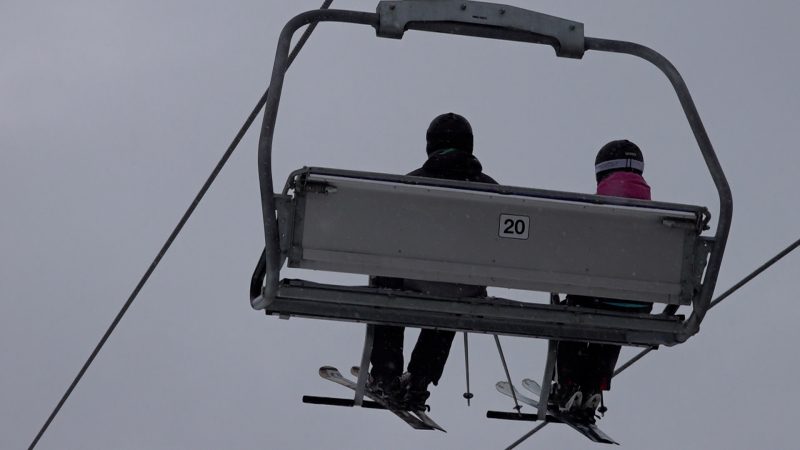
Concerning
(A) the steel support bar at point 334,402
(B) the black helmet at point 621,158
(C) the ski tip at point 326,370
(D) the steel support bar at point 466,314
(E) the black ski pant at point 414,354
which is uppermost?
(B) the black helmet at point 621,158

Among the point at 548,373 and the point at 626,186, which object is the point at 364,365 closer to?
the point at 548,373

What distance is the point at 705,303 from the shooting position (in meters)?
5.37

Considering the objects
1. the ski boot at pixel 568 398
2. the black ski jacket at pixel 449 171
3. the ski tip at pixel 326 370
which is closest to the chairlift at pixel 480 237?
the black ski jacket at pixel 449 171

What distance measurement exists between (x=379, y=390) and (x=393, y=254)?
151 centimetres

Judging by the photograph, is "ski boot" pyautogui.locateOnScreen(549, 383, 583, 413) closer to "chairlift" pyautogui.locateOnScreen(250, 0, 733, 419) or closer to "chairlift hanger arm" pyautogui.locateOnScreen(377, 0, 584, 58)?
"chairlift" pyautogui.locateOnScreen(250, 0, 733, 419)

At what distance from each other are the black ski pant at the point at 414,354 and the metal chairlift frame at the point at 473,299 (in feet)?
3.19

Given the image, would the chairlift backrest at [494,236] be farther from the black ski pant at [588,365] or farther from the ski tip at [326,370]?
the ski tip at [326,370]

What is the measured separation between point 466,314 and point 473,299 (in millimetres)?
61

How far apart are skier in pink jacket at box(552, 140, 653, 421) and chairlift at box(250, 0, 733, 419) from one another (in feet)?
2.77

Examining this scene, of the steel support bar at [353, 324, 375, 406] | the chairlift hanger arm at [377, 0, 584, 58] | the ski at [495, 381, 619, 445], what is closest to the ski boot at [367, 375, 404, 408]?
the steel support bar at [353, 324, 375, 406]

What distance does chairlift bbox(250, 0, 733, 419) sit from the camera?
16.5 feet

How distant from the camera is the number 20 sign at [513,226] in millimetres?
5293

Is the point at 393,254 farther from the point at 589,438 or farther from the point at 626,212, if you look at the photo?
the point at 589,438

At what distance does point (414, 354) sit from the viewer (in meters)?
6.61
